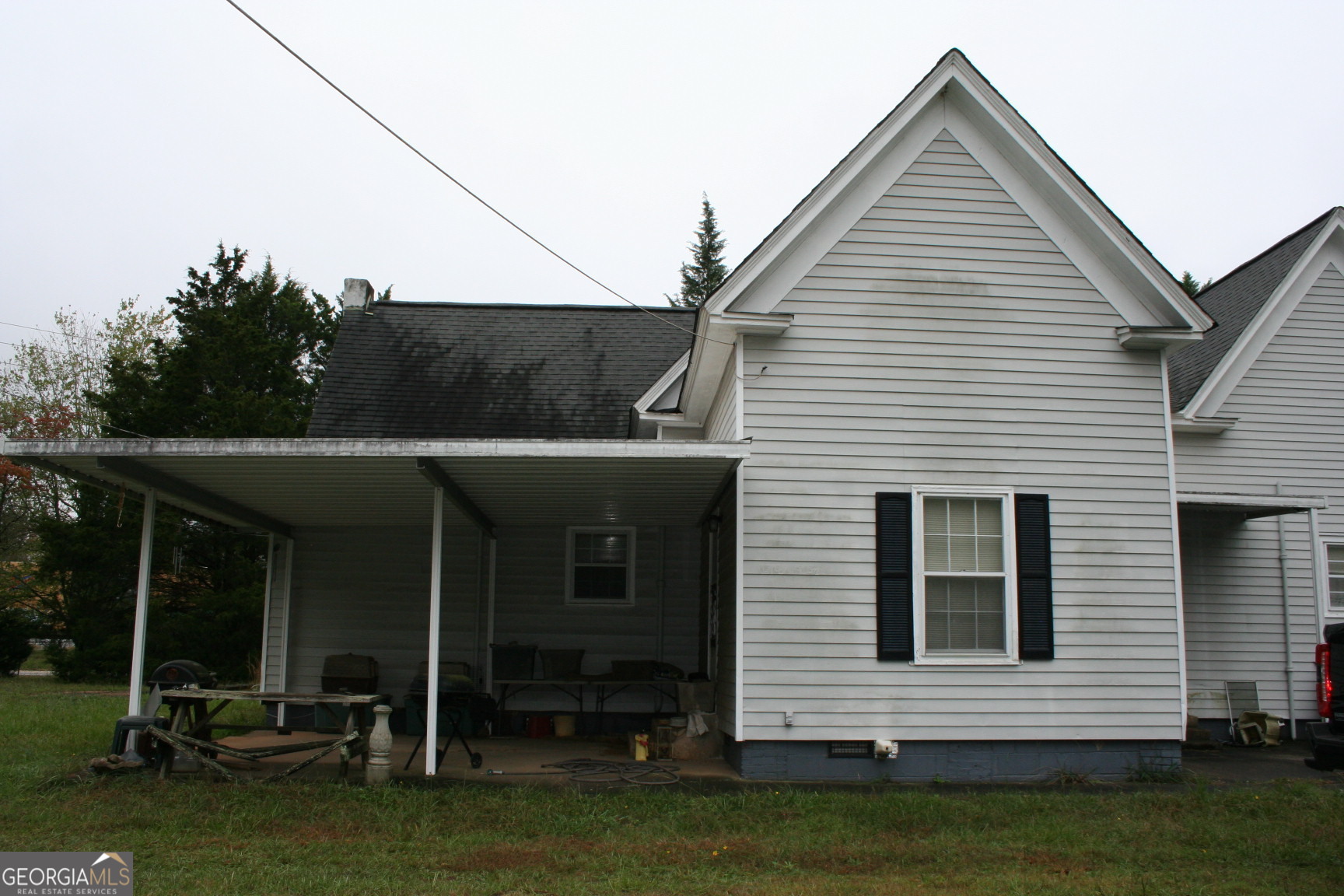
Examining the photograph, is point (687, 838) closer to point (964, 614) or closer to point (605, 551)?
point (964, 614)

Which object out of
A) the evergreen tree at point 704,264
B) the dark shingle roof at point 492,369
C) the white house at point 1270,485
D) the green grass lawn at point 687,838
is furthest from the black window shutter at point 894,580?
the evergreen tree at point 704,264

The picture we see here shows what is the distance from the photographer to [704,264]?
1684 inches

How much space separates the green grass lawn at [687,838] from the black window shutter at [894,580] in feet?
3.97

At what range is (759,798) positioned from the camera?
24.1 ft

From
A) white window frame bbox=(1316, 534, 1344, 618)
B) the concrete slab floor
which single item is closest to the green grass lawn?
the concrete slab floor

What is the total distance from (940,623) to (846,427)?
1.96 m

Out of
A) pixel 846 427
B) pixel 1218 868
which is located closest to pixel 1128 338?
pixel 846 427

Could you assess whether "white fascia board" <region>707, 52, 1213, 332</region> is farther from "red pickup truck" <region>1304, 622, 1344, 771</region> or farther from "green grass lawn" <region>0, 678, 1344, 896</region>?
"green grass lawn" <region>0, 678, 1344, 896</region>

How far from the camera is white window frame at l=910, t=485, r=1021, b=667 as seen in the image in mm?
8562

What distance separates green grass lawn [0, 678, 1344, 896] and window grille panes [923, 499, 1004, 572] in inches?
76.9

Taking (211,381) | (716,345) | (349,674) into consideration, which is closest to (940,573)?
(716,345)

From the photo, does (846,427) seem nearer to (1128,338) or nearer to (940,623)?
(940,623)

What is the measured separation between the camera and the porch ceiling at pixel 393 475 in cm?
777

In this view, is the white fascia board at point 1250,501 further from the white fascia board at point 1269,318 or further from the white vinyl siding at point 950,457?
the white vinyl siding at point 950,457
